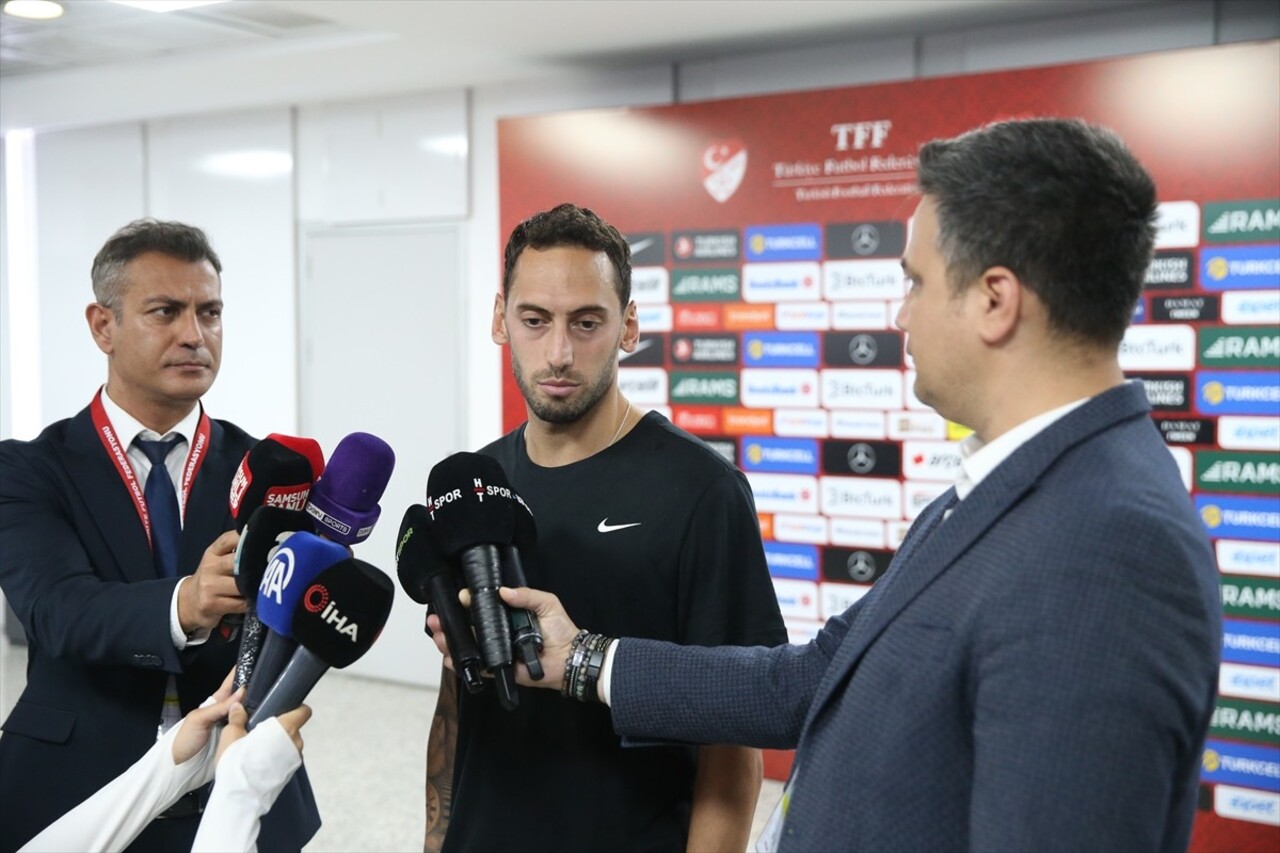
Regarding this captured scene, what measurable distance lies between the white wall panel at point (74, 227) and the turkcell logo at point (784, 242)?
3.53m

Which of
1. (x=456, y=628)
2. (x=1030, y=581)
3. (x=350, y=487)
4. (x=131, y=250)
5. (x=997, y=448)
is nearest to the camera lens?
(x=1030, y=581)

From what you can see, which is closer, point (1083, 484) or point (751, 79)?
point (1083, 484)

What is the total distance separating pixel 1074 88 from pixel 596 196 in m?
1.81

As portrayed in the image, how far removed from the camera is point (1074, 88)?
3.69 meters

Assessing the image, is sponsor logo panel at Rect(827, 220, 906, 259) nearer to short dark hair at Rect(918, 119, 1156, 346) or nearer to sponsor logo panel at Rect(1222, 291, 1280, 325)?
sponsor logo panel at Rect(1222, 291, 1280, 325)

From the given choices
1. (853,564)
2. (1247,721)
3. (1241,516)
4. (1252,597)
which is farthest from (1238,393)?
(853,564)

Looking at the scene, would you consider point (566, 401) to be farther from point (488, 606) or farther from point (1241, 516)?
point (1241, 516)

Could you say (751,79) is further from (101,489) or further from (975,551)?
(975,551)

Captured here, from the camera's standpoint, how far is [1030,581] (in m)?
0.92

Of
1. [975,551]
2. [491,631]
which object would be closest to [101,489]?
[491,631]

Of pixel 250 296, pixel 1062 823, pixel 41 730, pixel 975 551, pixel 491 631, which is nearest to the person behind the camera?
pixel 1062 823

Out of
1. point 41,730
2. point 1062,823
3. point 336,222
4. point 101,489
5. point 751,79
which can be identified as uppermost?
point 751,79

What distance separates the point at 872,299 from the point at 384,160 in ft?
8.28

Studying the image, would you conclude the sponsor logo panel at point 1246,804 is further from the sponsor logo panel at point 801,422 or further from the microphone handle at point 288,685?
the microphone handle at point 288,685
